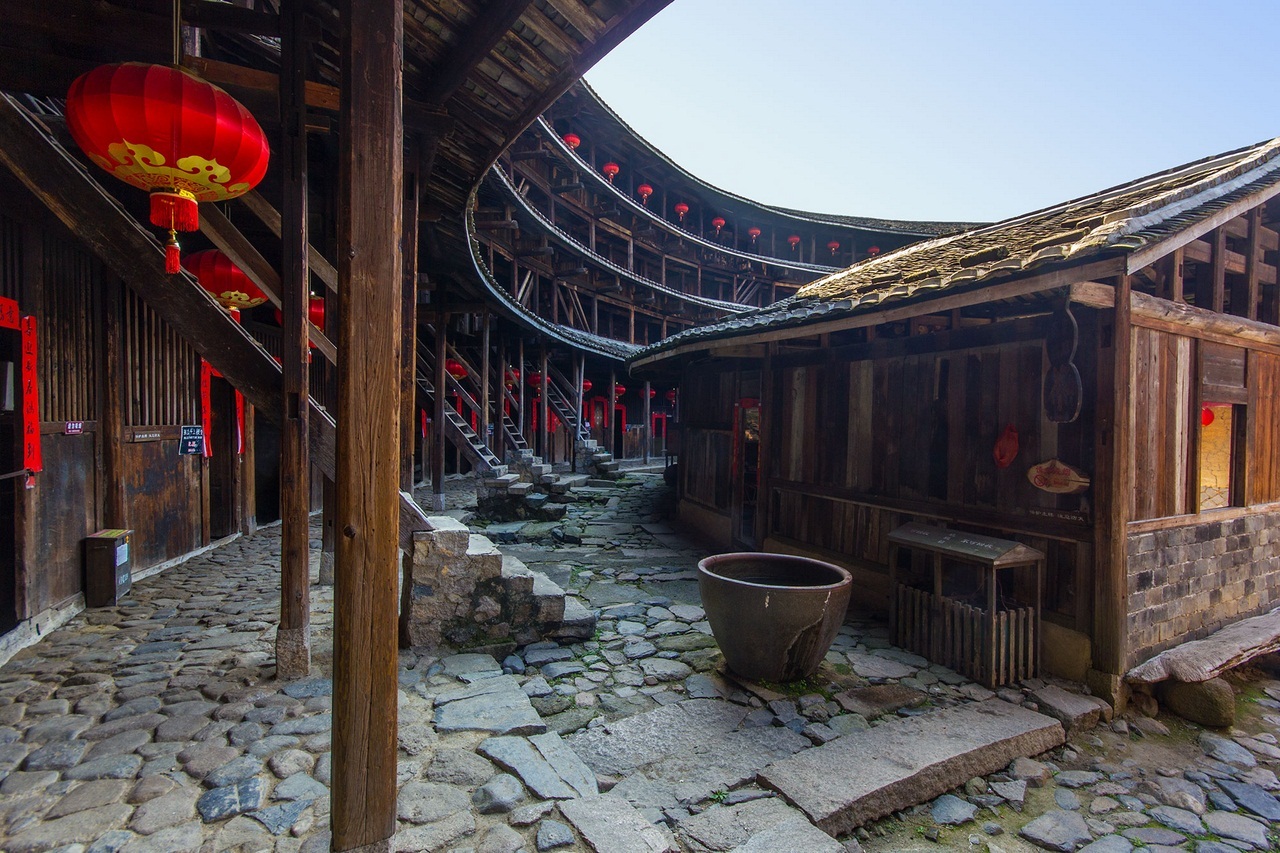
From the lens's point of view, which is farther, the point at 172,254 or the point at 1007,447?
the point at 1007,447

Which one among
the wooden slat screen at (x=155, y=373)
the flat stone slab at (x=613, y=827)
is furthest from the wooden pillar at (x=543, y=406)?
the flat stone slab at (x=613, y=827)

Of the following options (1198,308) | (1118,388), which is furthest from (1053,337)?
(1198,308)

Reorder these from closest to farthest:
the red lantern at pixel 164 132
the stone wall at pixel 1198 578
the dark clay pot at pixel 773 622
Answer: the red lantern at pixel 164 132 → the dark clay pot at pixel 773 622 → the stone wall at pixel 1198 578

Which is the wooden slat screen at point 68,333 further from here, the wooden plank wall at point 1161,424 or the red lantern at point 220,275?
the wooden plank wall at point 1161,424

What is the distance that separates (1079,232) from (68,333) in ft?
28.7

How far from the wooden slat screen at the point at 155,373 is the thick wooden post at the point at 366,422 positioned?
619cm

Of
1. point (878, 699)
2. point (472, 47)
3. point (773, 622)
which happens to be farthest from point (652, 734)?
point (472, 47)

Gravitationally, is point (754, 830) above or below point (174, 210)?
below

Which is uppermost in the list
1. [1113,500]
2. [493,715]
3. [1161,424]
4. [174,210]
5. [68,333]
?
[174,210]

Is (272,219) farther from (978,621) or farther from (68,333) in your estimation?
(978,621)

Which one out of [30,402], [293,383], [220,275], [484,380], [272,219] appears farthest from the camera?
[484,380]

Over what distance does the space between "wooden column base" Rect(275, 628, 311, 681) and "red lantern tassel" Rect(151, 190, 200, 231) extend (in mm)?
2730

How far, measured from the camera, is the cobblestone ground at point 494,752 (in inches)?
111

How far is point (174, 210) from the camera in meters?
3.33
